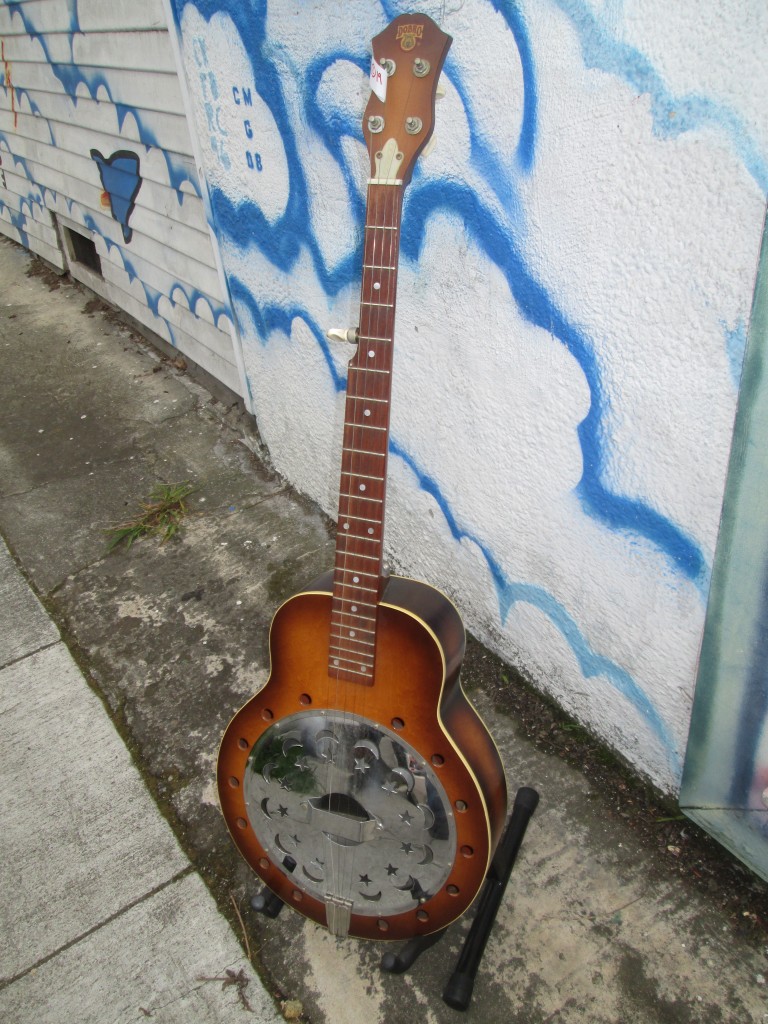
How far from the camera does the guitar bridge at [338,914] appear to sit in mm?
1799

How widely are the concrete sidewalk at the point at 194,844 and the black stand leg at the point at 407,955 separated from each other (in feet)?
0.21

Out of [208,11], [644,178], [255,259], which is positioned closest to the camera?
[644,178]

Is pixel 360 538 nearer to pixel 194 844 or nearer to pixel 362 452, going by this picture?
pixel 362 452

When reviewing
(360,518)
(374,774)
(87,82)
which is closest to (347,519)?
→ (360,518)

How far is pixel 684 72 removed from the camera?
1482mm

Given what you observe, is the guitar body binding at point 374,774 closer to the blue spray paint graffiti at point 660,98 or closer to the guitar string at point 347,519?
the guitar string at point 347,519

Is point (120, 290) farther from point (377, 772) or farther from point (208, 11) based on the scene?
Result: point (377, 772)

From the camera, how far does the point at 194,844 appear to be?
7.29ft

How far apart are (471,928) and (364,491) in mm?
1153

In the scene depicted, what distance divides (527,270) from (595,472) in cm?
56

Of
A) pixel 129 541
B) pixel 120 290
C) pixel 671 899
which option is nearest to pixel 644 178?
pixel 671 899

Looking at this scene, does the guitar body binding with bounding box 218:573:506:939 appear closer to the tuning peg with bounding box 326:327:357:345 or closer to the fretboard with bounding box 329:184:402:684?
the fretboard with bounding box 329:184:402:684

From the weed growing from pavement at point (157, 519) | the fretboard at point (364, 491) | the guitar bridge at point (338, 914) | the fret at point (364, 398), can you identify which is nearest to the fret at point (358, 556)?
the fretboard at point (364, 491)

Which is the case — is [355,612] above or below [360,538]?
below
